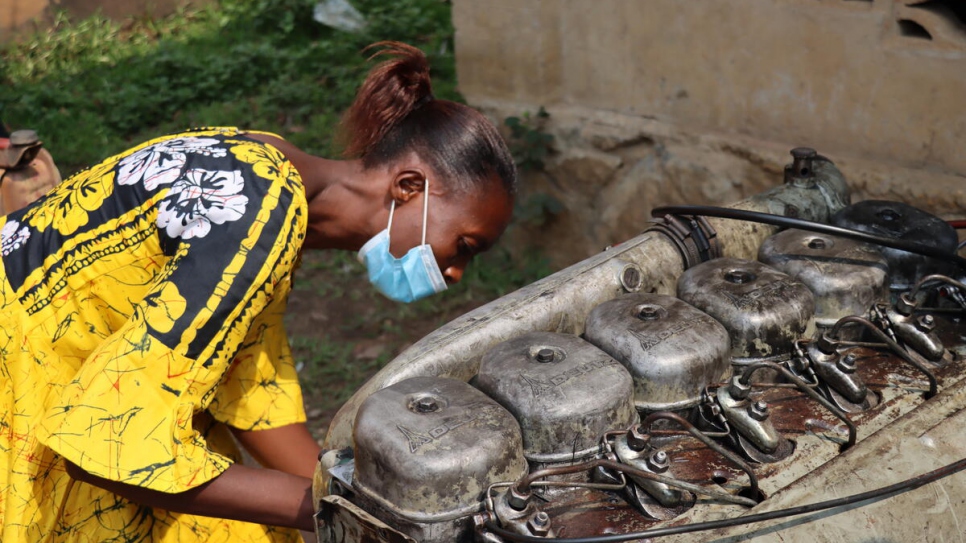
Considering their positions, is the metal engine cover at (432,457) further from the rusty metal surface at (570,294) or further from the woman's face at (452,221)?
the woman's face at (452,221)

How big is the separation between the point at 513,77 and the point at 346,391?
1.55 meters

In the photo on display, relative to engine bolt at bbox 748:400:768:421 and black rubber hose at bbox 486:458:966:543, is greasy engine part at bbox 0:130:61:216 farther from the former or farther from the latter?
engine bolt at bbox 748:400:768:421

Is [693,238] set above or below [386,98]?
below

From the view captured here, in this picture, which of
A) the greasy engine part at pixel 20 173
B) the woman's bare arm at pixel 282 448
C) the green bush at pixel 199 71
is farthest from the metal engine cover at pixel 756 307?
the green bush at pixel 199 71

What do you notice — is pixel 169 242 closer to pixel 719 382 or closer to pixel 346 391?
pixel 719 382

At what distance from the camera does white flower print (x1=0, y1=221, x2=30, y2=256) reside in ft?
6.25

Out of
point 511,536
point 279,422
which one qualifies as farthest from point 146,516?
point 511,536

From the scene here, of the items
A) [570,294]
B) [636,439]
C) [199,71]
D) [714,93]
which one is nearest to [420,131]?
[570,294]

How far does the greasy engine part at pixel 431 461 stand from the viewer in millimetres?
1445

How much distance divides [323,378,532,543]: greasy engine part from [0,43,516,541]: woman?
0.32m

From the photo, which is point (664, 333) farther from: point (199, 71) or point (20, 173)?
point (199, 71)

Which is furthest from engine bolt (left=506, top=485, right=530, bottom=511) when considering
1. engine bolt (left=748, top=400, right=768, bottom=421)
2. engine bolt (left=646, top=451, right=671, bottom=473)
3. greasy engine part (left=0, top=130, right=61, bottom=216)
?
greasy engine part (left=0, top=130, right=61, bottom=216)

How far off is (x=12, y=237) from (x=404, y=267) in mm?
771

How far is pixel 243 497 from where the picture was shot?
1.74 m
